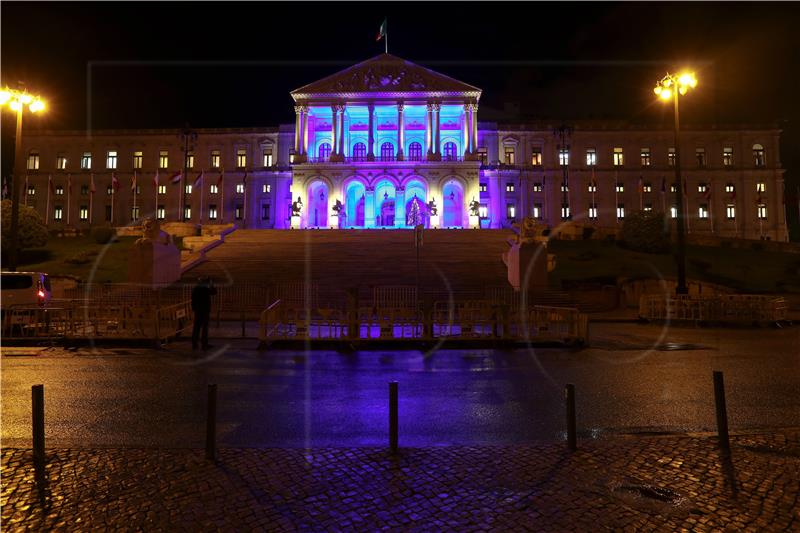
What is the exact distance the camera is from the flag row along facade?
5928 centimetres

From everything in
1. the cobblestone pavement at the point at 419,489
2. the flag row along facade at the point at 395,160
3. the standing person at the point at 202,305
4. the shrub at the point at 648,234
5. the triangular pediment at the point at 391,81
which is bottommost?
the cobblestone pavement at the point at 419,489

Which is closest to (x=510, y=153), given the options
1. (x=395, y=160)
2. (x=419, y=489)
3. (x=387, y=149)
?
(x=387, y=149)

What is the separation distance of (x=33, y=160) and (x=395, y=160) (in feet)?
180

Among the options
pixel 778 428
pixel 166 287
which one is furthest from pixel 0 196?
pixel 778 428

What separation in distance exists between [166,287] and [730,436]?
80.3 ft

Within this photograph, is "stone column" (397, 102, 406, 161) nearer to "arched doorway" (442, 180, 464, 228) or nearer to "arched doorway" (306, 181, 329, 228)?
"arched doorway" (442, 180, 464, 228)

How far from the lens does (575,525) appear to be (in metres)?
4.27

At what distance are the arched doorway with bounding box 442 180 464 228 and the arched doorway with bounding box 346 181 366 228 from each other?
A: 1014cm

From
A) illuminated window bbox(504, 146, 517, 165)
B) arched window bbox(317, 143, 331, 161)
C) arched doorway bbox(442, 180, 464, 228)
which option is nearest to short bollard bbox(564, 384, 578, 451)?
arched doorway bbox(442, 180, 464, 228)

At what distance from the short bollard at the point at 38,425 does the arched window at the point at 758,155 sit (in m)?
84.4

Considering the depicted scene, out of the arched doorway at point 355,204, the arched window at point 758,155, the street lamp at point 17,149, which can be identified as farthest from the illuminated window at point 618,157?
the street lamp at point 17,149

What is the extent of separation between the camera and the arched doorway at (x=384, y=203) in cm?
5866

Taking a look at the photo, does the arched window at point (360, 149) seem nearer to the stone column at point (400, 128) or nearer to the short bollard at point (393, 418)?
the stone column at point (400, 128)

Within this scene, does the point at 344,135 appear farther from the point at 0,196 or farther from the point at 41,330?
the point at 41,330
